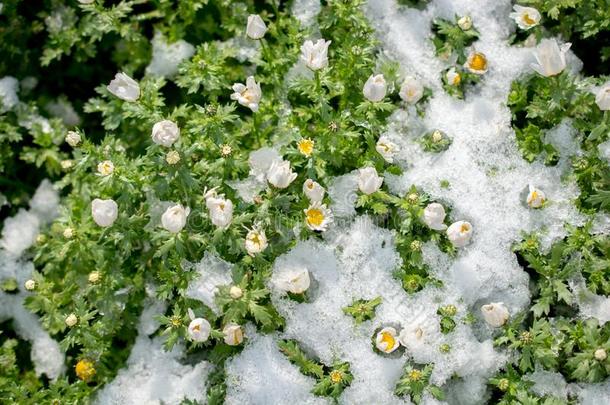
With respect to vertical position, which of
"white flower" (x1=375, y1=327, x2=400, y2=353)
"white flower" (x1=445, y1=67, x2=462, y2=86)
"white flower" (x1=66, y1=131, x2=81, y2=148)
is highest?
"white flower" (x1=445, y1=67, x2=462, y2=86)

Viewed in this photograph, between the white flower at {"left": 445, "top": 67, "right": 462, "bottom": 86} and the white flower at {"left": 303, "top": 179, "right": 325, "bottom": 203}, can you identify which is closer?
the white flower at {"left": 303, "top": 179, "right": 325, "bottom": 203}

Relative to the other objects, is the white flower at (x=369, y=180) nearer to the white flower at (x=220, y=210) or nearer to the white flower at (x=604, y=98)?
the white flower at (x=220, y=210)

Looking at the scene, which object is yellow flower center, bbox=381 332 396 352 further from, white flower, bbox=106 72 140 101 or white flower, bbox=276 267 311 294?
white flower, bbox=106 72 140 101

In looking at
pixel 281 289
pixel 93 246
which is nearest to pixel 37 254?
pixel 93 246

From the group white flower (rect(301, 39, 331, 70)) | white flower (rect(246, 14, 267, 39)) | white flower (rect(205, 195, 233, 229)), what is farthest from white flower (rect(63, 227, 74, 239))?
white flower (rect(301, 39, 331, 70))

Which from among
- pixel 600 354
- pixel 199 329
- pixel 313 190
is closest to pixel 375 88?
pixel 313 190
